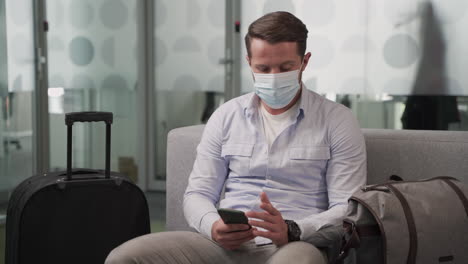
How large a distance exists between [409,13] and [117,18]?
238 cm

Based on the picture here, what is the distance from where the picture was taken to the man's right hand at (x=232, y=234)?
1.72 m

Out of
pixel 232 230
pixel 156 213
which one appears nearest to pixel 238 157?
pixel 232 230

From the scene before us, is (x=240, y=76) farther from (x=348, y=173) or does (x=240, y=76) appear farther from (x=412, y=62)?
(x=348, y=173)

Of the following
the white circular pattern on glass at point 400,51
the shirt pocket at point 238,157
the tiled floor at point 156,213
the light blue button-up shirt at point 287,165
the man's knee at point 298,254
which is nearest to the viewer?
the man's knee at point 298,254

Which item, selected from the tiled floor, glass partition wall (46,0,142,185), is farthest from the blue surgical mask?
glass partition wall (46,0,142,185)

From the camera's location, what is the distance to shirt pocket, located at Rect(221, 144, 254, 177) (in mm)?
1989

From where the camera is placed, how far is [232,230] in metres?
1.73

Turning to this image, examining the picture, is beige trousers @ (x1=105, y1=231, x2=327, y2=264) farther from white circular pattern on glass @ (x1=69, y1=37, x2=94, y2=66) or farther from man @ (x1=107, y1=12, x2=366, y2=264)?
white circular pattern on glass @ (x1=69, y1=37, x2=94, y2=66)

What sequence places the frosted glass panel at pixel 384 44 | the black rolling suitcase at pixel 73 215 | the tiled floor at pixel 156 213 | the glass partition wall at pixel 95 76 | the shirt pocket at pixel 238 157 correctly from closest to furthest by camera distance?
the shirt pocket at pixel 238 157 → the black rolling suitcase at pixel 73 215 → the tiled floor at pixel 156 213 → the frosted glass panel at pixel 384 44 → the glass partition wall at pixel 95 76

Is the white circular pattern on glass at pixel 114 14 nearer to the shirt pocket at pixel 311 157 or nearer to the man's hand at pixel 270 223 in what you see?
the shirt pocket at pixel 311 157

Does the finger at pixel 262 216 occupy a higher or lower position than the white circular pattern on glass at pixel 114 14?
lower

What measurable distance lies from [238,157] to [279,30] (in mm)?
399

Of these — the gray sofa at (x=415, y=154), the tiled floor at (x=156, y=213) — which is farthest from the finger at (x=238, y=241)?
the tiled floor at (x=156, y=213)

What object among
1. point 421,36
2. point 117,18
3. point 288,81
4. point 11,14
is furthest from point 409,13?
point 288,81
